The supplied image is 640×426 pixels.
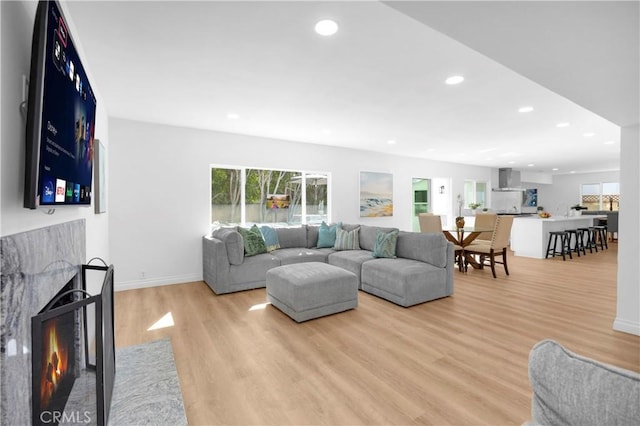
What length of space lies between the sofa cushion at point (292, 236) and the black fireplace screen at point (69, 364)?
3.68 metres

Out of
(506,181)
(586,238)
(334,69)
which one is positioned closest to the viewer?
(334,69)

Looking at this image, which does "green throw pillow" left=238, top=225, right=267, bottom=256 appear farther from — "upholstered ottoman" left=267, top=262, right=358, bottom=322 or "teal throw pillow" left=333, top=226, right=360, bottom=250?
"teal throw pillow" left=333, top=226, right=360, bottom=250

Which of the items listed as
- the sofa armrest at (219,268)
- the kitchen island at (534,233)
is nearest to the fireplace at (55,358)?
the sofa armrest at (219,268)

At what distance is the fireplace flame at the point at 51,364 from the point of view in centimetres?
119

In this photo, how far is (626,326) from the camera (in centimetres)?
298

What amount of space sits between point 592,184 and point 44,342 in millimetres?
16148

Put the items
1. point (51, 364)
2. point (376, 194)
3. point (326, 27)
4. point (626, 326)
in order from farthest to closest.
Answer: point (376, 194) → point (626, 326) → point (326, 27) → point (51, 364)

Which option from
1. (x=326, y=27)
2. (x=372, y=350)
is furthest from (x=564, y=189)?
(x=326, y=27)

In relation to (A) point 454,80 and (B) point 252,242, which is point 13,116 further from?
(B) point 252,242

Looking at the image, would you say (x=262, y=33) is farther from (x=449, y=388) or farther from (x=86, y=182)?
(x=449, y=388)

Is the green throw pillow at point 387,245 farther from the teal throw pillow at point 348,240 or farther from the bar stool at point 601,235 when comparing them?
the bar stool at point 601,235

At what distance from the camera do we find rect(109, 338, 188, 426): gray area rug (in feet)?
5.40

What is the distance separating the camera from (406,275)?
3.65 m

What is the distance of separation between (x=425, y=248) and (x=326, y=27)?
9.77ft
